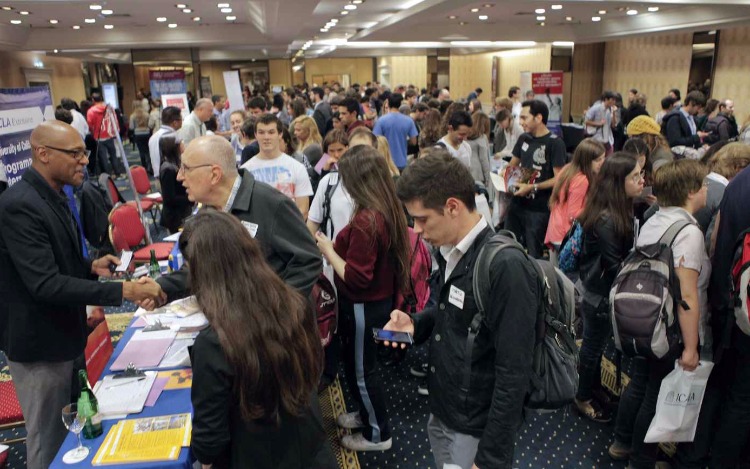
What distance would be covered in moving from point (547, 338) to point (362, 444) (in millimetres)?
1608

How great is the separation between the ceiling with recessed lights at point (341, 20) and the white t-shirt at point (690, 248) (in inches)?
252

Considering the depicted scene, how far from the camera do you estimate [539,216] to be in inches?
177

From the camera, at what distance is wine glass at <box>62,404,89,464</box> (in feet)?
5.43

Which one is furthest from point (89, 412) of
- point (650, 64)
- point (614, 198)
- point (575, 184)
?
point (650, 64)

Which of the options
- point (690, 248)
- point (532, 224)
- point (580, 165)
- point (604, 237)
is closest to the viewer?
point (690, 248)

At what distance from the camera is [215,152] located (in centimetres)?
217

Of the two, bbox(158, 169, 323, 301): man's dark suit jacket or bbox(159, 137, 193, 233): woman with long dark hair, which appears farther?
bbox(159, 137, 193, 233): woman with long dark hair

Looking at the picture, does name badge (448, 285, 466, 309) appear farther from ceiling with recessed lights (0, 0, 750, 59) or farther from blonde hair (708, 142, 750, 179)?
ceiling with recessed lights (0, 0, 750, 59)

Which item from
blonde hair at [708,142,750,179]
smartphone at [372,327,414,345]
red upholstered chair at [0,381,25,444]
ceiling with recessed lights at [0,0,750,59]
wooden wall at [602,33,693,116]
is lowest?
red upholstered chair at [0,381,25,444]

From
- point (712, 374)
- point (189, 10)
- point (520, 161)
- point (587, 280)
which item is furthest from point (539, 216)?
point (189, 10)

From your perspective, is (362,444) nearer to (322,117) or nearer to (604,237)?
(604,237)

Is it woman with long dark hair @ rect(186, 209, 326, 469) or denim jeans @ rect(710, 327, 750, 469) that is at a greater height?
woman with long dark hair @ rect(186, 209, 326, 469)

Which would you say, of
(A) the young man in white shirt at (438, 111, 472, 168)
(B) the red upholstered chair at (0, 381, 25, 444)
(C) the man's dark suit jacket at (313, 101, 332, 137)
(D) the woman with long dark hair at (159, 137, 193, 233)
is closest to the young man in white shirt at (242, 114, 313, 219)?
(D) the woman with long dark hair at (159, 137, 193, 233)

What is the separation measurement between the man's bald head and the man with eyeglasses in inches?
20.4
